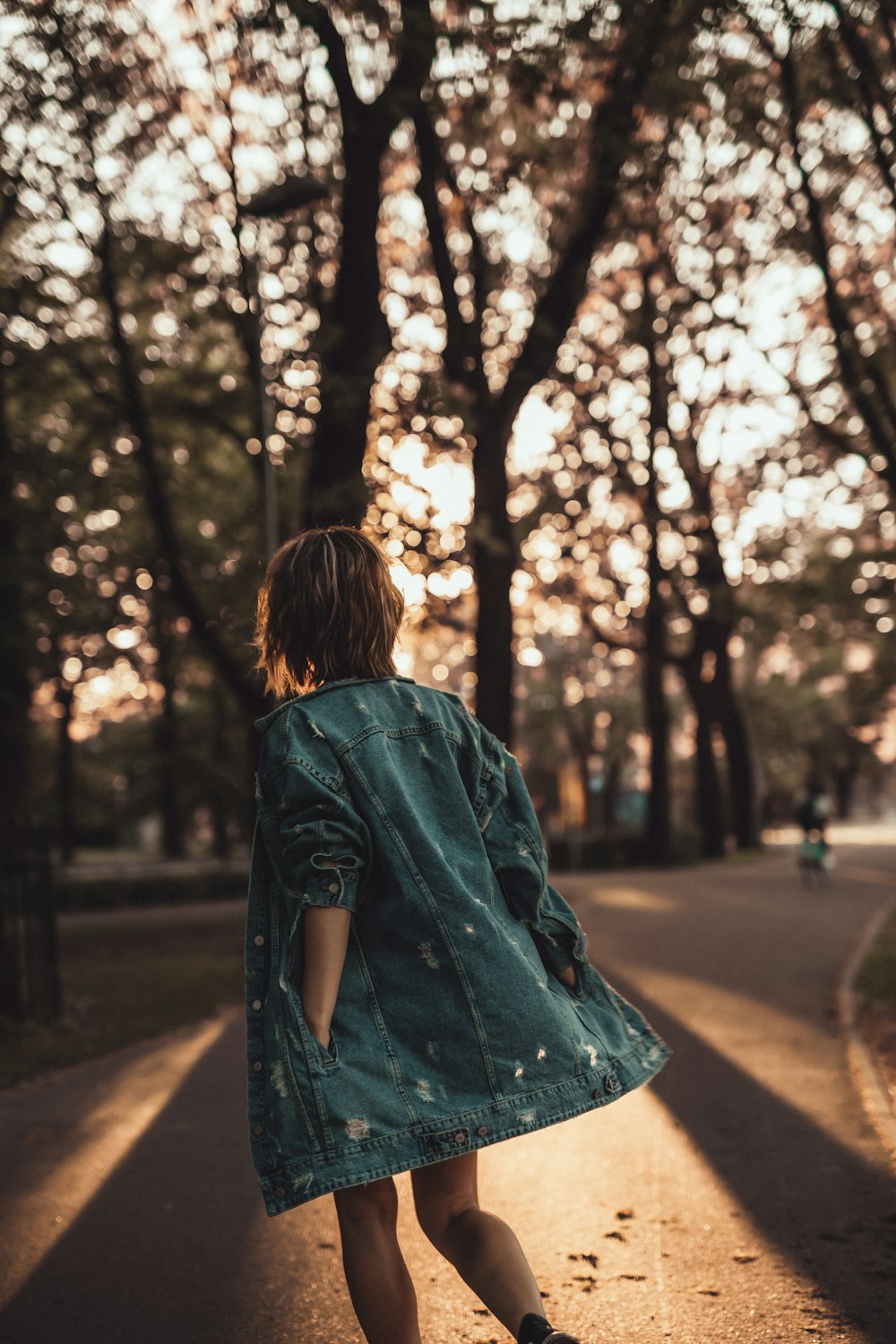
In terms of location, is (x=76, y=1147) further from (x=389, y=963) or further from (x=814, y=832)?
(x=814, y=832)

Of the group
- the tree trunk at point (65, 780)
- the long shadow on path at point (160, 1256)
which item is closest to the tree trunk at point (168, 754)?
the tree trunk at point (65, 780)

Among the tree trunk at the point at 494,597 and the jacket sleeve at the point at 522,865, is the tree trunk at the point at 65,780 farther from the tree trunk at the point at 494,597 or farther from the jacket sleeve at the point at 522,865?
the jacket sleeve at the point at 522,865

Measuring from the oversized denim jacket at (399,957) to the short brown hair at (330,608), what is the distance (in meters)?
0.08

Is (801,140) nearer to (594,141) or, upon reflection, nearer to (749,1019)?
(594,141)

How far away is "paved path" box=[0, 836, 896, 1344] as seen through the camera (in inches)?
139

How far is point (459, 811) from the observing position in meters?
2.59

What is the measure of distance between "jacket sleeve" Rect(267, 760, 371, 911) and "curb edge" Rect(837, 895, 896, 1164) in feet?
11.6

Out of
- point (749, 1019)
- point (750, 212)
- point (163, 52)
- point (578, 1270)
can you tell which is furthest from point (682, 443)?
point (578, 1270)

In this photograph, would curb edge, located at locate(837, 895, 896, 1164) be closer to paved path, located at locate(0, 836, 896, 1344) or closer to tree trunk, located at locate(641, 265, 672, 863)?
paved path, located at locate(0, 836, 896, 1344)

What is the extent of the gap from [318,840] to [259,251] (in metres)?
11.9

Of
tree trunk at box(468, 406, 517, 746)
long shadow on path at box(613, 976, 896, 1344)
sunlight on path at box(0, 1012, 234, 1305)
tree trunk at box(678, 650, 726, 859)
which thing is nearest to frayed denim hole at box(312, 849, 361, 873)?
long shadow on path at box(613, 976, 896, 1344)

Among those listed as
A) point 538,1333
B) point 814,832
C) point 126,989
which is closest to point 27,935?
point 126,989

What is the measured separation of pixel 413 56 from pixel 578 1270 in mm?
8715

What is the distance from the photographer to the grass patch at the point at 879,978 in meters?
8.95
